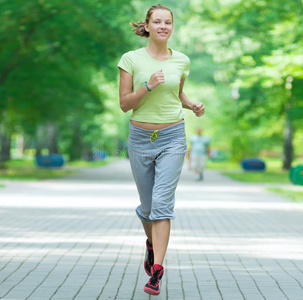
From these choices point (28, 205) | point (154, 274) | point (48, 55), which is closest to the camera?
point (154, 274)

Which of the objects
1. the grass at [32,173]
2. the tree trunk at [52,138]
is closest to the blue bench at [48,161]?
the grass at [32,173]

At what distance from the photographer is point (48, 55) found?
2452cm

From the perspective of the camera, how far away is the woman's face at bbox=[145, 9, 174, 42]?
545 centimetres

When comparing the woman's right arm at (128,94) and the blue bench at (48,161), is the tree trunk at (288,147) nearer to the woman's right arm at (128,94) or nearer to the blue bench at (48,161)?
the blue bench at (48,161)

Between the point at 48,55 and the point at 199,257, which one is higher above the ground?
the point at 48,55

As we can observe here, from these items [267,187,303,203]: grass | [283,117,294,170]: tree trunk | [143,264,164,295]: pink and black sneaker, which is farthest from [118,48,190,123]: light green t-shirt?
[283,117,294,170]: tree trunk

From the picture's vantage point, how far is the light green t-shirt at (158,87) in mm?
5422

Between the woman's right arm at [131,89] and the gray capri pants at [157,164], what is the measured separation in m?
0.24

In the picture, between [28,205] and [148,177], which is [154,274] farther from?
[28,205]

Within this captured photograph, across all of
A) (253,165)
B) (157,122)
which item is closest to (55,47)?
(253,165)

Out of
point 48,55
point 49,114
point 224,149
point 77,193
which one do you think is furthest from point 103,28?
point 224,149

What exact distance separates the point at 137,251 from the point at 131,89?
2783mm

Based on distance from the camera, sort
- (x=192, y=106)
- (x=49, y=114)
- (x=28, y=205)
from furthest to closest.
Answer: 1. (x=49, y=114)
2. (x=28, y=205)
3. (x=192, y=106)

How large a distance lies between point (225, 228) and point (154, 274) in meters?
4.98
